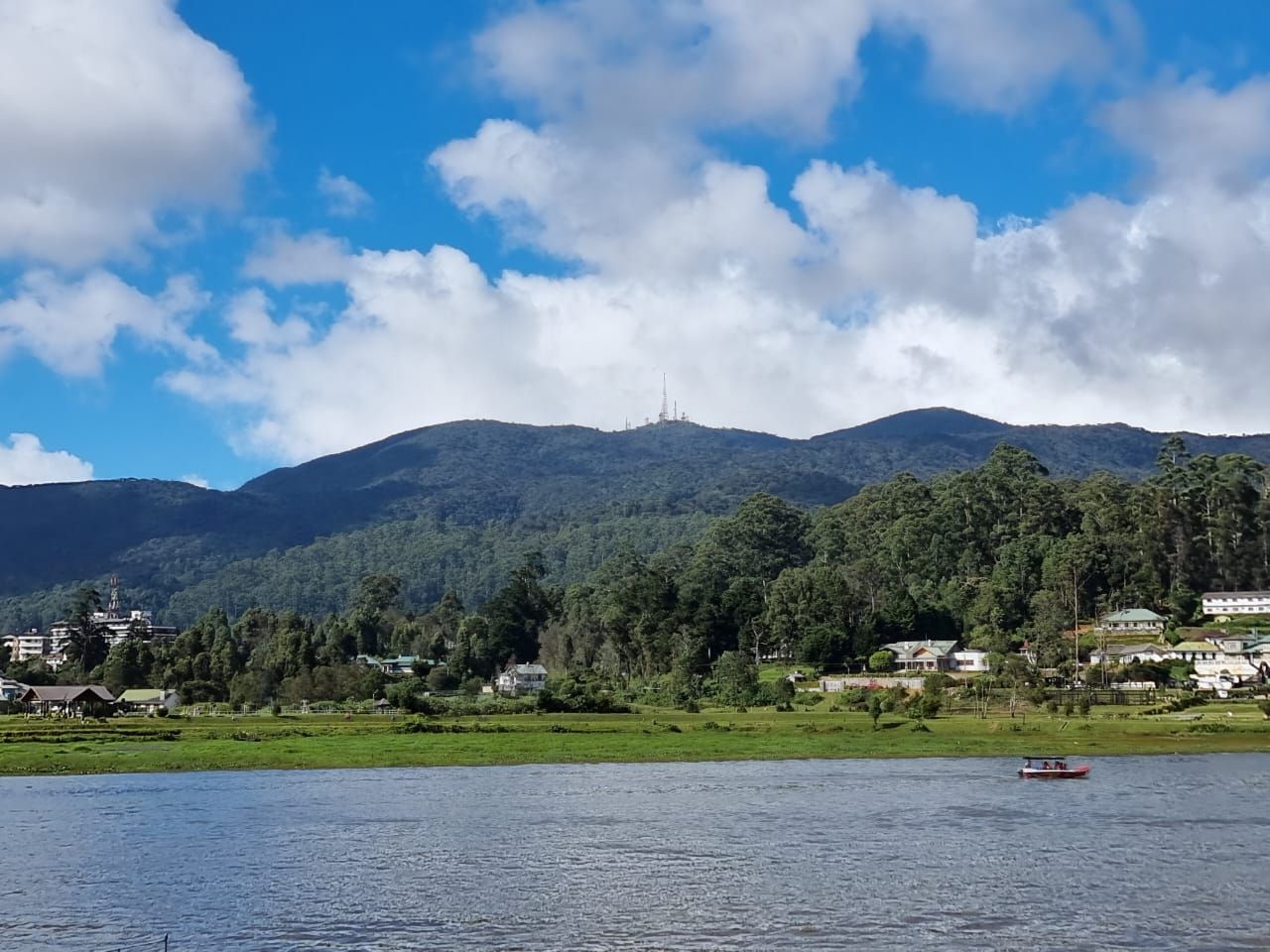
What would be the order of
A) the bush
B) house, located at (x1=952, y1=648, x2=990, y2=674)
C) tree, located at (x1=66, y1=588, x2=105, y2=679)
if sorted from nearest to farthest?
house, located at (x1=952, y1=648, x2=990, y2=674) → the bush → tree, located at (x1=66, y1=588, x2=105, y2=679)

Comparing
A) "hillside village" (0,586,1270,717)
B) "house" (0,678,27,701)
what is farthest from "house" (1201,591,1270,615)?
"house" (0,678,27,701)

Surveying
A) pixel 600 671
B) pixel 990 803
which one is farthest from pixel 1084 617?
pixel 990 803

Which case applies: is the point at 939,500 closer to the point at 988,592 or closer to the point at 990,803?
the point at 988,592

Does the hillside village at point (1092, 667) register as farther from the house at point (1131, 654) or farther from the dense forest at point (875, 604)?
the dense forest at point (875, 604)

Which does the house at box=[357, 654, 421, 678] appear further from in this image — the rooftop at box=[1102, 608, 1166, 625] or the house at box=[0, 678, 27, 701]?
the rooftop at box=[1102, 608, 1166, 625]

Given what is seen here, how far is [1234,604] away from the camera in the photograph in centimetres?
14900

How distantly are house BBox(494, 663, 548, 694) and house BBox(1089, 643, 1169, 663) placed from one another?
63.1m

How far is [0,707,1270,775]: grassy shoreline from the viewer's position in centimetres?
7262

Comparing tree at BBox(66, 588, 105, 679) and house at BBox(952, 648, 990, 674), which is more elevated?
tree at BBox(66, 588, 105, 679)

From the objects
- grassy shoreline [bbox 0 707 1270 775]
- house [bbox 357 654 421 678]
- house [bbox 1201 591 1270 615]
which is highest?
house [bbox 1201 591 1270 615]

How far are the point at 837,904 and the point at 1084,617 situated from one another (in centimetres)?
12581

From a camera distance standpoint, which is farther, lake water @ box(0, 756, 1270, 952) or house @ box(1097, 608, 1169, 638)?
house @ box(1097, 608, 1169, 638)

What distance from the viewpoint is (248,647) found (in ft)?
596

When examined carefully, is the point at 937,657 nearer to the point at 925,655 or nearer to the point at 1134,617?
the point at 925,655
